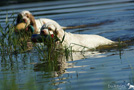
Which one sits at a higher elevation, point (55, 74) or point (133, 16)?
point (133, 16)

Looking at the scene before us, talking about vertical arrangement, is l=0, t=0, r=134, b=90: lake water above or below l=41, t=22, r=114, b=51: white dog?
below

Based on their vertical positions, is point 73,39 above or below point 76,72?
above

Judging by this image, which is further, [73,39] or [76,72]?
[73,39]

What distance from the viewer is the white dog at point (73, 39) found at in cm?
855

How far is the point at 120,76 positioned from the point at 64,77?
98cm

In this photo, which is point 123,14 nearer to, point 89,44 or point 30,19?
point 30,19

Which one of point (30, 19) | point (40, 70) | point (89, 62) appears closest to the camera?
point (40, 70)

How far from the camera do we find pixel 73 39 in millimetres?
8977

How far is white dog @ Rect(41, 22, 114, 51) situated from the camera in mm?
8555

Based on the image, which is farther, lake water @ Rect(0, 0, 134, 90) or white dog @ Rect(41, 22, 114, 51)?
white dog @ Rect(41, 22, 114, 51)

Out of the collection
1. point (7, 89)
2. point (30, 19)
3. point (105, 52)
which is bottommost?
point (7, 89)

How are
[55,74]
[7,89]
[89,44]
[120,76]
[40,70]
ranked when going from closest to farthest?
[7,89] → [120,76] → [55,74] → [40,70] → [89,44]

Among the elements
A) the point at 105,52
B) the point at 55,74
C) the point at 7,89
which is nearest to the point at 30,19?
the point at 105,52

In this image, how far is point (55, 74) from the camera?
240 inches
